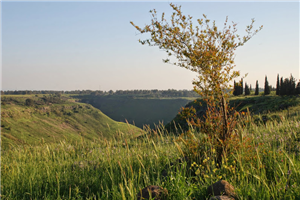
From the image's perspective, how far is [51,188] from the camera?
4980 mm

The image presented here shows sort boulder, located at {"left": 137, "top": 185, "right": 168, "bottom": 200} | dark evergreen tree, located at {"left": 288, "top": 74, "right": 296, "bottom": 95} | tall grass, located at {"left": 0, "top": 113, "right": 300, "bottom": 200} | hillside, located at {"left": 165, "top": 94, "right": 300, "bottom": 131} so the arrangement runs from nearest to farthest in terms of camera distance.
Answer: boulder, located at {"left": 137, "top": 185, "right": 168, "bottom": 200} → tall grass, located at {"left": 0, "top": 113, "right": 300, "bottom": 200} → hillside, located at {"left": 165, "top": 94, "right": 300, "bottom": 131} → dark evergreen tree, located at {"left": 288, "top": 74, "right": 296, "bottom": 95}

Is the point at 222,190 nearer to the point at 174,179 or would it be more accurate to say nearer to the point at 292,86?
the point at 174,179

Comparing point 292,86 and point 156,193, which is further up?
point 292,86

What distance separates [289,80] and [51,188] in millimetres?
61905

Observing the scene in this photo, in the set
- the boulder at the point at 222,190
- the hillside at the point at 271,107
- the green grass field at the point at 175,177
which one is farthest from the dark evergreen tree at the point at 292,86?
the boulder at the point at 222,190

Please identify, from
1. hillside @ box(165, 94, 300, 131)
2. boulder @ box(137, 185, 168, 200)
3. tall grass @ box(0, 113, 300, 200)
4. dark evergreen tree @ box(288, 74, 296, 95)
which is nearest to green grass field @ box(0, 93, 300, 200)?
tall grass @ box(0, 113, 300, 200)

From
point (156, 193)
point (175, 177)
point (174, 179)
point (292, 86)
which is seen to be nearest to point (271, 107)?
point (292, 86)

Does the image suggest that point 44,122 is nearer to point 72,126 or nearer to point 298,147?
point 72,126

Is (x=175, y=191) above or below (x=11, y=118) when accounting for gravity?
above

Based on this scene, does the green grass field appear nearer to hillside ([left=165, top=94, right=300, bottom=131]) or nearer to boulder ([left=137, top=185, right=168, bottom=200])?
boulder ([left=137, top=185, right=168, bottom=200])

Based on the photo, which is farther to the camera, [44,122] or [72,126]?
[72,126]

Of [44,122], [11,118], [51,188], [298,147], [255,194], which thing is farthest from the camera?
[44,122]

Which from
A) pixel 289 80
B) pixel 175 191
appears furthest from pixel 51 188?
pixel 289 80

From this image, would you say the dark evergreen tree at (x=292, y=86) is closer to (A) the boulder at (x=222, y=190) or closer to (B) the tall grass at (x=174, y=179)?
(B) the tall grass at (x=174, y=179)
